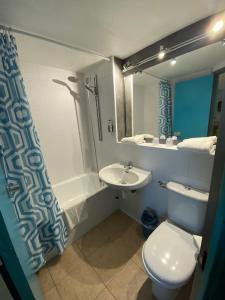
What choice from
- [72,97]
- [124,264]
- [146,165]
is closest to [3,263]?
[124,264]

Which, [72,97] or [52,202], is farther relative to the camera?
[72,97]

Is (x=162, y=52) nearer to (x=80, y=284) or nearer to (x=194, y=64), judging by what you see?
(x=194, y=64)

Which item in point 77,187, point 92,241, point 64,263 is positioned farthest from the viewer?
point 77,187

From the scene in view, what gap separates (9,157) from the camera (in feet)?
3.84

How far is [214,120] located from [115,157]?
1.27 m

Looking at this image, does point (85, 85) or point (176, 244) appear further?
point (85, 85)

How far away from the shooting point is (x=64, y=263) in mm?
1527

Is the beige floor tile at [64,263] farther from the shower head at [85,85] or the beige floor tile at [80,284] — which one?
the shower head at [85,85]

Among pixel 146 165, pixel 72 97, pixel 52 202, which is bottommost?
pixel 52 202

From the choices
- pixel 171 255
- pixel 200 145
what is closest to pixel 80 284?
pixel 171 255

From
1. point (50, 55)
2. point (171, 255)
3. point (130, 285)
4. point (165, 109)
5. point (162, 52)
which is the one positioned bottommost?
point (130, 285)

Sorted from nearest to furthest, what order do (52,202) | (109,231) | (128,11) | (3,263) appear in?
1. (3,263)
2. (128,11)
3. (52,202)
4. (109,231)

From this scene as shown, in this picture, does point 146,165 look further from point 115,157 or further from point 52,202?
point 52,202

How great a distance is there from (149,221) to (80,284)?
95 centimetres
